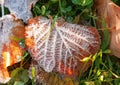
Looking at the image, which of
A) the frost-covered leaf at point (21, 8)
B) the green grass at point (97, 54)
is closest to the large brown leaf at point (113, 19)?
the green grass at point (97, 54)

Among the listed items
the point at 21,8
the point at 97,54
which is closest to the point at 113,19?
the point at 97,54

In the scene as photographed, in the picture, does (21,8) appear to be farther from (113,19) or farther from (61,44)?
(113,19)

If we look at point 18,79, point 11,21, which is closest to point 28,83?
point 18,79

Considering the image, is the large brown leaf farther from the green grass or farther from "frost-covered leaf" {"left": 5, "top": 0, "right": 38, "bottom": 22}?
"frost-covered leaf" {"left": 5, "top": 0, "right": 38, "bottom": 22}

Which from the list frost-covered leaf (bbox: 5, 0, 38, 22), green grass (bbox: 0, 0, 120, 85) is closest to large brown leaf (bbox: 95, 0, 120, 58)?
green grass (bbox: 0, 0, 120, 85)

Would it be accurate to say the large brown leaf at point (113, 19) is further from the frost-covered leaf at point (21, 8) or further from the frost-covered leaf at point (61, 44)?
the frost-covered leaf at point (21, 8)

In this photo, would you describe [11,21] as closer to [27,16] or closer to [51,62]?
[27,16]
